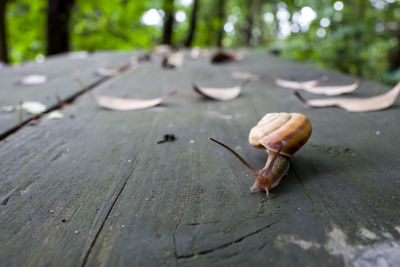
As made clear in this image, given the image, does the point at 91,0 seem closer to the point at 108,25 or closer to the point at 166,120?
the point at 108,25

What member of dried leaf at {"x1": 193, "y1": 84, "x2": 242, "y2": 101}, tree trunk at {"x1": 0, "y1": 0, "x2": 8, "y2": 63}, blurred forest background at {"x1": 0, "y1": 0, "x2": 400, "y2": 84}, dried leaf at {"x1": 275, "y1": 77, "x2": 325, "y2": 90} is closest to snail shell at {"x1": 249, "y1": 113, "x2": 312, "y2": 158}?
dried leaf at {"x1": 193, "y1": 84, "x2": 242, "y2": 101}

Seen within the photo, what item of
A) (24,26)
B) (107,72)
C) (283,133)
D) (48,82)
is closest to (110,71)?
(107,72)

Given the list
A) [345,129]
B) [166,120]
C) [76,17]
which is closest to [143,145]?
[166,120]

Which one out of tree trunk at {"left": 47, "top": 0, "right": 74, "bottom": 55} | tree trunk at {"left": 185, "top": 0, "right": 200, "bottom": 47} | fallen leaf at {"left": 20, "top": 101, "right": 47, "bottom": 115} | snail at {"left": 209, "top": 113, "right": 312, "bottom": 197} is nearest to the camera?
snail at {"left": 209, "top": 113, "right": 312, "bottom": 197}

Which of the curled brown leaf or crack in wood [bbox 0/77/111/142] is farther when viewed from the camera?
the curled brown leaf

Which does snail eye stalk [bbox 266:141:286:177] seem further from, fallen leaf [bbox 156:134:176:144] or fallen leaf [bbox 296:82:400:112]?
fallen leaf [bbox 296:82:400:112]

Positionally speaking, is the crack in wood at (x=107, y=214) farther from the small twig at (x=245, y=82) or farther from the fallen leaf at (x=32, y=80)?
the fallen leaf at (x=32, y=80)

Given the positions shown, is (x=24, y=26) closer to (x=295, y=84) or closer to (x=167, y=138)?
(x=295, y=84)
